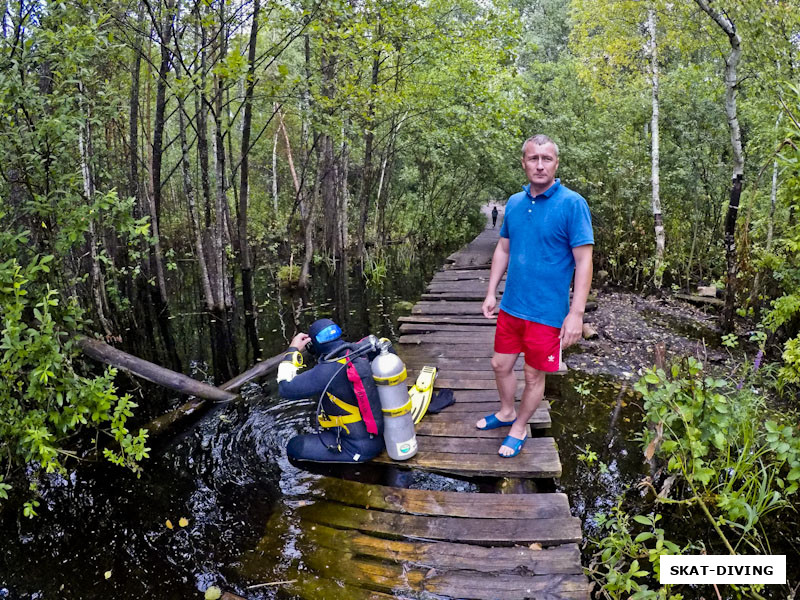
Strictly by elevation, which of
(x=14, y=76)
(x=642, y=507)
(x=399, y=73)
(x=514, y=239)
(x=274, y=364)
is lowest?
(x=642, y=507)

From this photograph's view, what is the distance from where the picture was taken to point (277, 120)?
752 inches

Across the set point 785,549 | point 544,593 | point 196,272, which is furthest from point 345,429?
point 196,272

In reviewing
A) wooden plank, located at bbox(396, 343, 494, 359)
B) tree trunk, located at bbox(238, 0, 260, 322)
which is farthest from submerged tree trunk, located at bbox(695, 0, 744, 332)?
tree trunk, located at bbox(238, 0, 260, 322)

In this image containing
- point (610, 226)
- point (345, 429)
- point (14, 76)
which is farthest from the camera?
point (610, 226)

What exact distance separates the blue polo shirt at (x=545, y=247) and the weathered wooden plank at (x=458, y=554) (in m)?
1.40

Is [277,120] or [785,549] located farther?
[277,120]

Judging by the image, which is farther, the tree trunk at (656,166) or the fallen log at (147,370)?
the tree trunk at (656,166)

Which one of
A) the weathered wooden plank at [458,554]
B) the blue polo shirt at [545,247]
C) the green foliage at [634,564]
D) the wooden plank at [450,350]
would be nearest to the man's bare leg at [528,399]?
the blue polo shirt at [545,247]

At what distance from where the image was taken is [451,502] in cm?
328

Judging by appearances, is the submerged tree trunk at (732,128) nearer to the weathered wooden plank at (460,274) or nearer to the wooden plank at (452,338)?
the wooden plank at (452,338)

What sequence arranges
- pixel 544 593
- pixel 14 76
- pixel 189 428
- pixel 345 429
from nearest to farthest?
pixel 544 593, pixel 14 76, pixel 345 429, pixel 189 428

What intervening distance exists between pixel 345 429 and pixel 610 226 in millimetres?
9840

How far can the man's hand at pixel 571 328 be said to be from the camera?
3.05 m

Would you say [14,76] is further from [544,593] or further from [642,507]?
[642,507]
